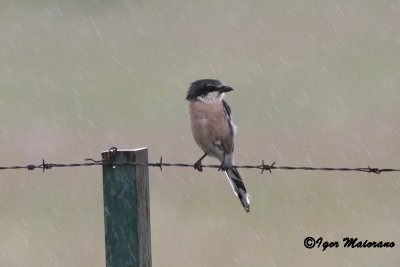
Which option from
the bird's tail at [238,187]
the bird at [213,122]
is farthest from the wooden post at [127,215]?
the bird's tail at [238,187]

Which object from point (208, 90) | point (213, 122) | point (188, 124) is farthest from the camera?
point (188, 124)

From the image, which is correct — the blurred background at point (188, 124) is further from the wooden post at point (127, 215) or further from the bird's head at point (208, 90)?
the wooden post at point (127, 215)

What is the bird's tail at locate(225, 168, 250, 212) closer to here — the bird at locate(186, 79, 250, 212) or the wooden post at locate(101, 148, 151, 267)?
the bird at locate(186, 79, 250, 212)

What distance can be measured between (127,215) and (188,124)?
51.4ft


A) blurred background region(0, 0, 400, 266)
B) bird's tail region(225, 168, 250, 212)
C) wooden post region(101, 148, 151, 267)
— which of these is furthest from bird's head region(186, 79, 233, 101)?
blurred background region(0, 0, 400, 266)

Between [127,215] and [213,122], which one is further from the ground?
[213,122]

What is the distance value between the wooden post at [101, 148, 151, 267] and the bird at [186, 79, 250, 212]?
8.45 ft

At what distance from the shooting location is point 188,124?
21094 millimetres

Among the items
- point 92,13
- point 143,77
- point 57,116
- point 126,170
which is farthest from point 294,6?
point 126,170

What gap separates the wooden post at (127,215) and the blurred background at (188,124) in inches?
246

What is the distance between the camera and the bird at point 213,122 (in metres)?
8.14

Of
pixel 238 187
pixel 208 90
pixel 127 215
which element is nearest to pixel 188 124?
pixel 208 90

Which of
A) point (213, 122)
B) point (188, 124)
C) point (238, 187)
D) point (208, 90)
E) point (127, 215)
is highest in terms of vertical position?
point (188, 124)

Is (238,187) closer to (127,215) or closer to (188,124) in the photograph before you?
(127,215)
